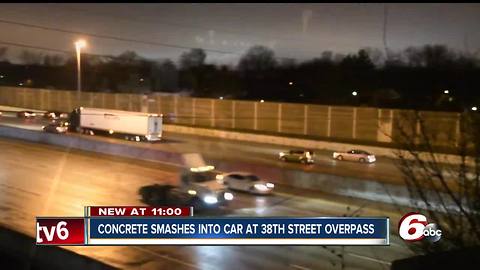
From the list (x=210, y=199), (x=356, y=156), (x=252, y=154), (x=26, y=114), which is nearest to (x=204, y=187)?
(x=210, y=199)

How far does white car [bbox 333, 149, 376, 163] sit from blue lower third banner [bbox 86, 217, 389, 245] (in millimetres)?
19985

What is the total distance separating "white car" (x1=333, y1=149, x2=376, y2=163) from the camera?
25.3 metres

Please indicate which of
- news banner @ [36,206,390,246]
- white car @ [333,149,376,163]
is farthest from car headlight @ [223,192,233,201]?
white car @ [333,149,376,163]

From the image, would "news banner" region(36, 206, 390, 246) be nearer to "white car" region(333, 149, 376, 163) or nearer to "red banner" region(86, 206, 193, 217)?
"red banner" region(86, 206, 193, 217)

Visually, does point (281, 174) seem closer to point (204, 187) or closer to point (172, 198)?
point (204, 187)

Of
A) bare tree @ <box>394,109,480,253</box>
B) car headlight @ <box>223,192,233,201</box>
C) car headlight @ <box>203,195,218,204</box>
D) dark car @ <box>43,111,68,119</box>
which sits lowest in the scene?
car headlight @ <box>223,192,233,201</box>

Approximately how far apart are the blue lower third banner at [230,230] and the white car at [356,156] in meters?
20.0

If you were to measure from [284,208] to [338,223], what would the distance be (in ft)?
25.8

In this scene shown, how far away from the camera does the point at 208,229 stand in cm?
577

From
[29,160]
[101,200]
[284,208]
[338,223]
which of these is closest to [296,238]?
[338,223]

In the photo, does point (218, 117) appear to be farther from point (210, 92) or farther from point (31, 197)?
point (31, 197)

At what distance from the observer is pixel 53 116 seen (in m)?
25.9

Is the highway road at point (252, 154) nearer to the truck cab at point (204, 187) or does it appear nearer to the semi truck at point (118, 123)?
the semi truck at point (118, 123)

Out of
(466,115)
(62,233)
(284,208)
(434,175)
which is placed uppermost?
(466,115)
